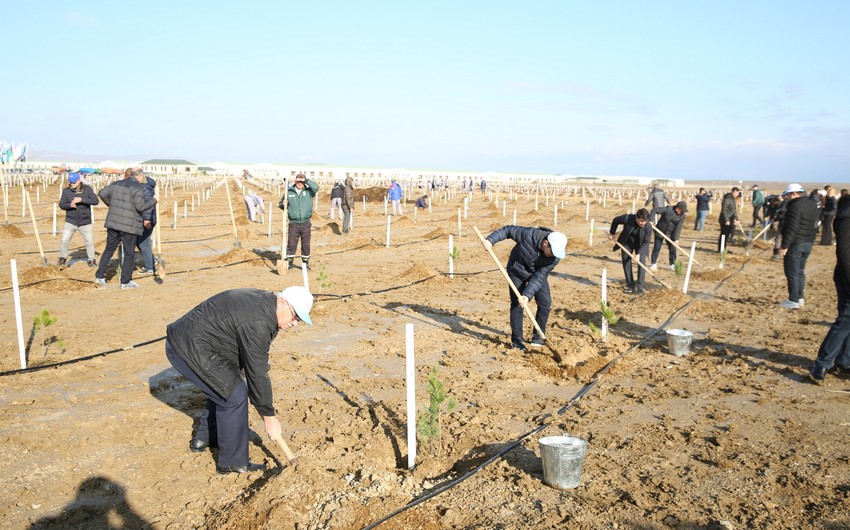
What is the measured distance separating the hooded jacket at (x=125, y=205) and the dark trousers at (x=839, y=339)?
29.6 feet

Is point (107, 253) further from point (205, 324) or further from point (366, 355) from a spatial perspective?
point (205, 324)

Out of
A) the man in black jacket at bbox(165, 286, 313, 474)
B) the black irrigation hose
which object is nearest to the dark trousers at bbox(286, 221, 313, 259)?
the black irrigation hose

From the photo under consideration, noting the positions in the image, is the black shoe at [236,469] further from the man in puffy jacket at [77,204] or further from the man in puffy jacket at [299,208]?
the man in puffy jacket at [77,204]

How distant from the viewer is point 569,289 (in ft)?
38.5

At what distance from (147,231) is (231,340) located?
24.8ft

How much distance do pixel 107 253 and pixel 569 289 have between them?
25.8 ft

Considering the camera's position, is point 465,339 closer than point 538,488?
No

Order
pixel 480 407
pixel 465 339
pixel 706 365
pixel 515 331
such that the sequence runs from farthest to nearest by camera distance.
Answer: pixel 465 339, pixel 515 331, pixel 706 365, pixel 480 407

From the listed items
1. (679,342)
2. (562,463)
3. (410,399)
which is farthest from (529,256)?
(562,463)

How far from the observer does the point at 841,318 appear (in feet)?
20.4

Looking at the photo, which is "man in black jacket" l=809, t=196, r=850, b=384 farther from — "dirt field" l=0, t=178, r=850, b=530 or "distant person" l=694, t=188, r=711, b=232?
"distant person" l=694, t=188, r=711, b=232

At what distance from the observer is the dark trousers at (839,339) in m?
6.22

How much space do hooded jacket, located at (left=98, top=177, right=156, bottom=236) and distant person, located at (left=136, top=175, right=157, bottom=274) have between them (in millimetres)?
226

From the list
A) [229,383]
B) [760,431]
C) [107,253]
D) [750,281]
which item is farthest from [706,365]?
[107,253]
